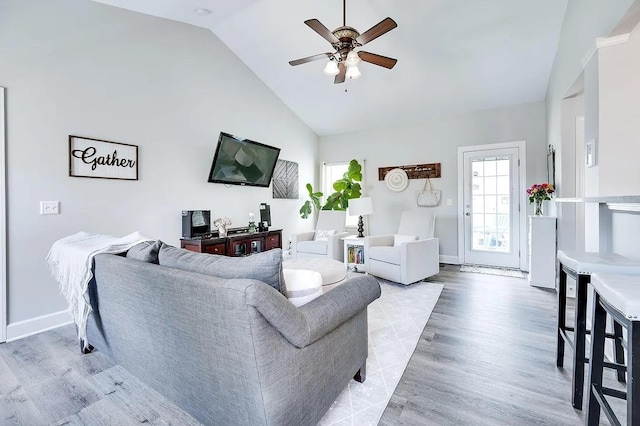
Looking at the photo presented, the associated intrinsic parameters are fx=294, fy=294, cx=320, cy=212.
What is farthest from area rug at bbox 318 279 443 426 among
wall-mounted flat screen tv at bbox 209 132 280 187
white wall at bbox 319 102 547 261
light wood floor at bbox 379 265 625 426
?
wall-mounted flat screen tv at bbox 209 132 280 187

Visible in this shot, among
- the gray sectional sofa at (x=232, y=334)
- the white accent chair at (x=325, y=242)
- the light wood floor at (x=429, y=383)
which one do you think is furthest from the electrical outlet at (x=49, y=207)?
the white accent chair at (x=325, y=242)

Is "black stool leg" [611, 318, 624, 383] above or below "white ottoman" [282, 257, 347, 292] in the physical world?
below

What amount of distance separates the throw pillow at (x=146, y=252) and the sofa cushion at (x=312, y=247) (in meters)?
2.97

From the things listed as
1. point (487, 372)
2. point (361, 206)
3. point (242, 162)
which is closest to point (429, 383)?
point (487, 372)

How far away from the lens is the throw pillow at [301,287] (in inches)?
54.7

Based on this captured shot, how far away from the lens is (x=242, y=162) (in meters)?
4.34

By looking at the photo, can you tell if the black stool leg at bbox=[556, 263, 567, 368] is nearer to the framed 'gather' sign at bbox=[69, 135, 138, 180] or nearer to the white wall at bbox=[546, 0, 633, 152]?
the white wall at bbox=[546, 0, 633, 152]

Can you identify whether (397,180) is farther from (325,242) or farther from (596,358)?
(596,358)

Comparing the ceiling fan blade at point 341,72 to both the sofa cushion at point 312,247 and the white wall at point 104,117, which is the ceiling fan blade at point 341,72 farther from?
the sofa cushion at point 312,247

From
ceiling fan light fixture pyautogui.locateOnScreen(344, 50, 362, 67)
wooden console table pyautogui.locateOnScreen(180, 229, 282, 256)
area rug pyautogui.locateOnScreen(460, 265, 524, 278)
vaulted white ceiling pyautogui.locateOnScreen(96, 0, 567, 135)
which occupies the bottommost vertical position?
area rug pyautogui.locateOnScreen(460, 265, 524, 278)

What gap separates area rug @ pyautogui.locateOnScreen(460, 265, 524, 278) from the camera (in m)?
4.19

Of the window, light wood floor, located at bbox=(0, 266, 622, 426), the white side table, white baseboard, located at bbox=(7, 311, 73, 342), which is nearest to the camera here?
light wood floor, located at bbox=(0, 266, 622, 426)

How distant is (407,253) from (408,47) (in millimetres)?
2585

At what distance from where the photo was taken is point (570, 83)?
2.90m
